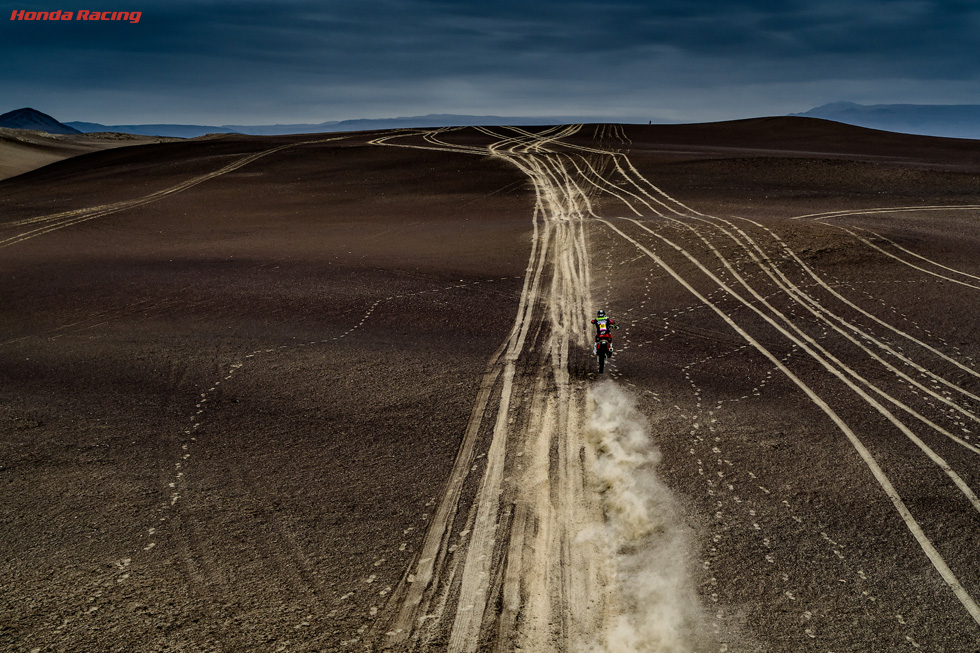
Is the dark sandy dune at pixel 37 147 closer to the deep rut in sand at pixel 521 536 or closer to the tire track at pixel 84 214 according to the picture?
the tire track at pixel 84 214

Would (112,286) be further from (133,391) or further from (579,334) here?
(579,334)

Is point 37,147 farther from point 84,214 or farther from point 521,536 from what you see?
point 521,536

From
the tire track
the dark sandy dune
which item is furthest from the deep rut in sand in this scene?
the dark sandy dune

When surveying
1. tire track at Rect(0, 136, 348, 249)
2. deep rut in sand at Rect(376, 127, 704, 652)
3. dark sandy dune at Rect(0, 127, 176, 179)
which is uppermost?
dark sandy dune at Rect(0, 127, 176, 179)

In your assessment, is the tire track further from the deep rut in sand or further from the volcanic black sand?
the deep rut in sand

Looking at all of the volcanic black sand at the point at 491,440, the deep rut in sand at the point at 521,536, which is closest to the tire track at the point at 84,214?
the volcanic black sand at the point at 491,440

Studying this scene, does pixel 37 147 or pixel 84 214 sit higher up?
pixel 37 147

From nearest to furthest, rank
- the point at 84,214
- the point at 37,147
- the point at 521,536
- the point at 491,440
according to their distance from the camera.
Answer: the point at 521,536 < the point at 491,440 < the point at 84,214 < the point at 37,147

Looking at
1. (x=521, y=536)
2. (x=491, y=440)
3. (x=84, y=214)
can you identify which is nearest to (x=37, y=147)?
(x=84, y=214)

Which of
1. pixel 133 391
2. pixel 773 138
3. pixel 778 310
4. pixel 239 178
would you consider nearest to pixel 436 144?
pixel 239 178
